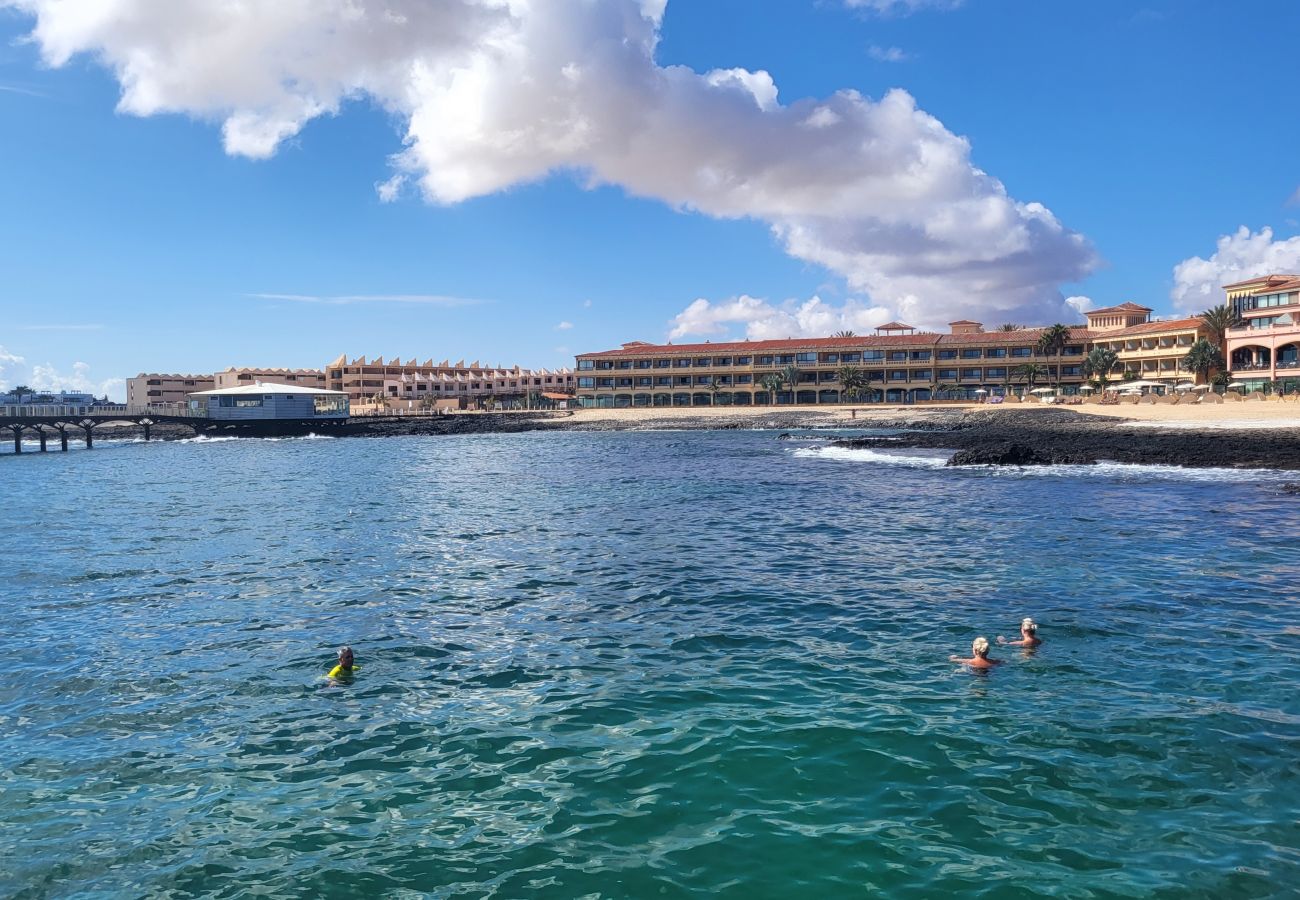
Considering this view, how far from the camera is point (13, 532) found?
3195 centimetres

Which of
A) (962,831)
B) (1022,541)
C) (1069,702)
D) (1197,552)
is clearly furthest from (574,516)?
(962,831)

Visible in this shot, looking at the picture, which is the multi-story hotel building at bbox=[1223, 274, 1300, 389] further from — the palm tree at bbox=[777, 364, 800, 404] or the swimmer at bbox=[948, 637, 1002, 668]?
the swimmer at bbox=[948, 637, 1002, 668]

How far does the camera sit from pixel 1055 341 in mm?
119188

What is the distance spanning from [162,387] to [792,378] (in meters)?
132

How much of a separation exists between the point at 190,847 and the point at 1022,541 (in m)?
23.2

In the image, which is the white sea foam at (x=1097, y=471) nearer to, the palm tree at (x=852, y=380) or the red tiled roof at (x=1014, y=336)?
the palm tree at (x=852, y=380)

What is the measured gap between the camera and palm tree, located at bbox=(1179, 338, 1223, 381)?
315 feet

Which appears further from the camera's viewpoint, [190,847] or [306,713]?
[306,713]

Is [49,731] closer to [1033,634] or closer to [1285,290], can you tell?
[1033,634]

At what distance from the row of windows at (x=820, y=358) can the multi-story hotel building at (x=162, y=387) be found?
89.5 meters

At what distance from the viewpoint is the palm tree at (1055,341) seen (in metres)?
118

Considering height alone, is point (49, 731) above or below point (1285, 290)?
below

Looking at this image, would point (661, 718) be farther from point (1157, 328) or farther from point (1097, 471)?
point (1157, 328)

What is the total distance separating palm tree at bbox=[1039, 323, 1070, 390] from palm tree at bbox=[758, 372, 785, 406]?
1504 inches
